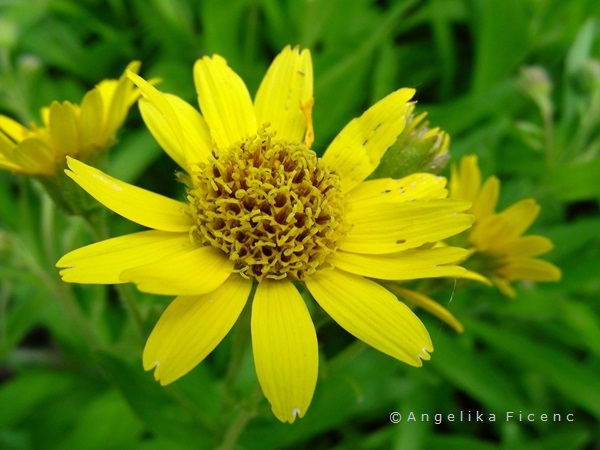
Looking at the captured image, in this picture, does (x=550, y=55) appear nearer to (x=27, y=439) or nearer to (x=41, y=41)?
(x=41, y=41)

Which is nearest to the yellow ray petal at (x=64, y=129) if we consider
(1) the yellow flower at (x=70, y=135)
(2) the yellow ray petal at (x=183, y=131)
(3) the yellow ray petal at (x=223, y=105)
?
(1) the yellow flower at (x=70, y=135)

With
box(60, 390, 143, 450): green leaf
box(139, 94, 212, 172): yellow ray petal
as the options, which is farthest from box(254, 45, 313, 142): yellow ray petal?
box(60, 390, 143, 450): green leaf

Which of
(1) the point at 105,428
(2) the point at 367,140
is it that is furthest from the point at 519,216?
(1) the point at 105,428

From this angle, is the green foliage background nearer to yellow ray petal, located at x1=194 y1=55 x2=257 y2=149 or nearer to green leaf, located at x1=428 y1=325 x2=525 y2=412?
green leaf, located at x1=428 y1=325 x2=525 y2=412

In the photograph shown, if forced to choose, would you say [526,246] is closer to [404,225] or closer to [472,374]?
[404,225]

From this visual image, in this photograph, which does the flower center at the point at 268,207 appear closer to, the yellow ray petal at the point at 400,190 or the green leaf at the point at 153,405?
the yellow ray petal at the point at 400,190

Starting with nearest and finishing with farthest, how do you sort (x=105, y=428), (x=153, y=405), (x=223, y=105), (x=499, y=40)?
1. (x=223, y=105)
2. (x=153, y=405)
3. (x=105, y=428)
4. (x=499, y=40)
